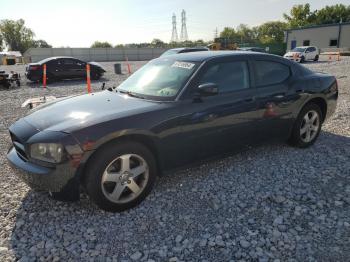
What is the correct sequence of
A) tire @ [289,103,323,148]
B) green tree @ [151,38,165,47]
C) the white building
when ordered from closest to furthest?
1. tire @ [289,103,323,148]
2. the white building
3. green tree @ [151,38,165,47]

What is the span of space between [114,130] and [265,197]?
185 cm

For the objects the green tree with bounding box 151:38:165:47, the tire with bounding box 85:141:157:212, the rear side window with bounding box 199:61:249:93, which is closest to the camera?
the tire with bounding box 85:141:157:212

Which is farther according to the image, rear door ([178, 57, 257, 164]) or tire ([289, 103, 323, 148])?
tire ([289, 103, 323, 148])

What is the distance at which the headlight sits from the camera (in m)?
3.00

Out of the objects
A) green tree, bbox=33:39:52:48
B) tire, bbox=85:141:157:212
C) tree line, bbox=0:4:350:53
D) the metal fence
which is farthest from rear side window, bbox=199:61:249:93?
green tree, bbox=33:39:52:48

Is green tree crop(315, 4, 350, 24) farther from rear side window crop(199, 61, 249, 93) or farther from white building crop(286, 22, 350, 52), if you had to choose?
rear side window crop(199, 61, 249, 93)

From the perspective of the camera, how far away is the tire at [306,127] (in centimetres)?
492

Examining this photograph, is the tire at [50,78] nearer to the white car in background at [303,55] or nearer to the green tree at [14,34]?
the white car in background at [303,55]

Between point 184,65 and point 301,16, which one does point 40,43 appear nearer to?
point 301,16

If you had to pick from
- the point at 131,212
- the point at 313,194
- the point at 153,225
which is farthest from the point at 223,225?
the point at 313,194

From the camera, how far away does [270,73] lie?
4.57 m

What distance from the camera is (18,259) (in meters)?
2.71

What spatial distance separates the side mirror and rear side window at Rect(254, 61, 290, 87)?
0.96 metres

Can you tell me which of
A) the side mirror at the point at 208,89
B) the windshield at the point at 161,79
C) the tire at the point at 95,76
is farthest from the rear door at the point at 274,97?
the tire at the point at 95,76
